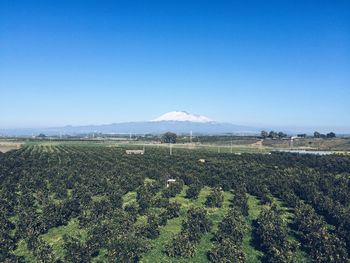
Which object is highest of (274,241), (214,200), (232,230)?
(214,200)

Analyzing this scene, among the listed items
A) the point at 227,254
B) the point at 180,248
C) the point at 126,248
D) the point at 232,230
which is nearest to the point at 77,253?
the point at 126,248

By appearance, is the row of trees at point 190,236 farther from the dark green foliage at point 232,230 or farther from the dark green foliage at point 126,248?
the dark green foliage at point 126,248

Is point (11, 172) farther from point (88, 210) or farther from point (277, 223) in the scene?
point (277, 223)

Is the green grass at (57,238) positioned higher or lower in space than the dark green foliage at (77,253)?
lower

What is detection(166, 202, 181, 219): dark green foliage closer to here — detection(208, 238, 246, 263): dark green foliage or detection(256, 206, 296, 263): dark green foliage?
detection(256, 206, 296, 263): dark green foliage

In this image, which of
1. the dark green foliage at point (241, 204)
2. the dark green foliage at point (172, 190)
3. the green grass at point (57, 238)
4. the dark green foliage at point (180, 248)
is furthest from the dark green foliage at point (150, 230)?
the dark green foliage at point (172, 190)

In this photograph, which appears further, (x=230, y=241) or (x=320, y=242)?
(x=230, y=241)

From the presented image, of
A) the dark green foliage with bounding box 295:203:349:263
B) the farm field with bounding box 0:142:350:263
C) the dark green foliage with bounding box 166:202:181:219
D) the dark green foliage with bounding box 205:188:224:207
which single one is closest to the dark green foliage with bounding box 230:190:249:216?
the farm field with bounding box 0:142:350:263

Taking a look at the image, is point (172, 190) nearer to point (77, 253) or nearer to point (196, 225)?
point (196, 225)

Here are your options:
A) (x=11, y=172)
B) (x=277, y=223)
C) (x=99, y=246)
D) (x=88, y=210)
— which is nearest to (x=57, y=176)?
(x=11, y=172)

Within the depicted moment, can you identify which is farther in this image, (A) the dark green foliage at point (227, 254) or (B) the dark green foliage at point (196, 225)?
(B) the dark green foliage at point (196, 225)

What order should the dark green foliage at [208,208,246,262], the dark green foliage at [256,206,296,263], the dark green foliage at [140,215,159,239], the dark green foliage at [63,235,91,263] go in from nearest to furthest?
the dark green foliage at [256,206,296,263]
the dark green foliage at [63,235,91,263]
the dark green foliage at [208,208,246,262]
the dark green foliage at [140,215,159,239]
